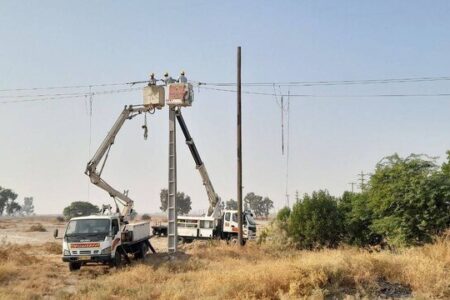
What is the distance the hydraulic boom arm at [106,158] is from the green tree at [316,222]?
9.71 m

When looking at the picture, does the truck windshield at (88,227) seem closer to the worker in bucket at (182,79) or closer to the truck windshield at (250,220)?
the worker in bucket at (182,79)

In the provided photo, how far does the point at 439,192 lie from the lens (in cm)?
2064

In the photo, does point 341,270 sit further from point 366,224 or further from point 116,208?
point 116,208

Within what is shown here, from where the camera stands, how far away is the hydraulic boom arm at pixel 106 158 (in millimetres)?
29250

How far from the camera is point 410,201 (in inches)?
821

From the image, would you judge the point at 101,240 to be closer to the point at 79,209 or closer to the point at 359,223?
the point at 359,223

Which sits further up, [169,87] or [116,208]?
[169,87]

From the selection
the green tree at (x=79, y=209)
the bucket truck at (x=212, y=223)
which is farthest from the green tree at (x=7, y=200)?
the bucket truck at (x=212, y=223)

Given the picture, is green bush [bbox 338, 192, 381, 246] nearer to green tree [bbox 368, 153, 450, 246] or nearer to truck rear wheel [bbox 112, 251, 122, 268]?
green tree [bbox 368, 153, 450, 246]

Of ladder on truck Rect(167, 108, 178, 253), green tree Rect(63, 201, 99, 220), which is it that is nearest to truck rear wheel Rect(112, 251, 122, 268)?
ladder on truck Rect(167, 108, 178, 253)

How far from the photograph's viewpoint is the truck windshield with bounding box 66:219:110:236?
22.5m

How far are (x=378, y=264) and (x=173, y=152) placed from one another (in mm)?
15279

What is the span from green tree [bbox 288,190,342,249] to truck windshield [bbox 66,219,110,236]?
10.5m

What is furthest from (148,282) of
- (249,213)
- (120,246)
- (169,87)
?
(249,213)
